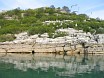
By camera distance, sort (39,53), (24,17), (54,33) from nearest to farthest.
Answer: (39,53) → (54,33) → (24,17)

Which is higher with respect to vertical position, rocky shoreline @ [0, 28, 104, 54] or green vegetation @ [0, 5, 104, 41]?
green vegetation @ [0, 5, 104, 41]

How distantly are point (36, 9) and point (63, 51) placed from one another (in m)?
29.2

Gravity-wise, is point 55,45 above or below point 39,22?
below

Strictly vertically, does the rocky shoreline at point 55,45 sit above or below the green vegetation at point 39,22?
below

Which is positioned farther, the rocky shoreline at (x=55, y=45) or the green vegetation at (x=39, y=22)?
the green vegetation at (x=39, y=22)

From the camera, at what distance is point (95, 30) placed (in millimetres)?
68562

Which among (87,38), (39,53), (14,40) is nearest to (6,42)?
(14,40)

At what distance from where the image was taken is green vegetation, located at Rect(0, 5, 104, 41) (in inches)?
2611

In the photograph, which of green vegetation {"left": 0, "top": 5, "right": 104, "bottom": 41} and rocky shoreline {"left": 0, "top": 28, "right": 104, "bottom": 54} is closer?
rocky shoreline {"left": 0, "top": 28, "right": 104, "bottom": 54}

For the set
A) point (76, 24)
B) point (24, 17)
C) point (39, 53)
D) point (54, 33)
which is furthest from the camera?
point (24, 17)

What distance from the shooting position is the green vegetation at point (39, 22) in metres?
66.3

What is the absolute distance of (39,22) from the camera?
238ft

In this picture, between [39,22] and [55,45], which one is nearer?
[55,45]

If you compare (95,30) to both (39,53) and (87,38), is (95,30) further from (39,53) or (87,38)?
(39,53)
